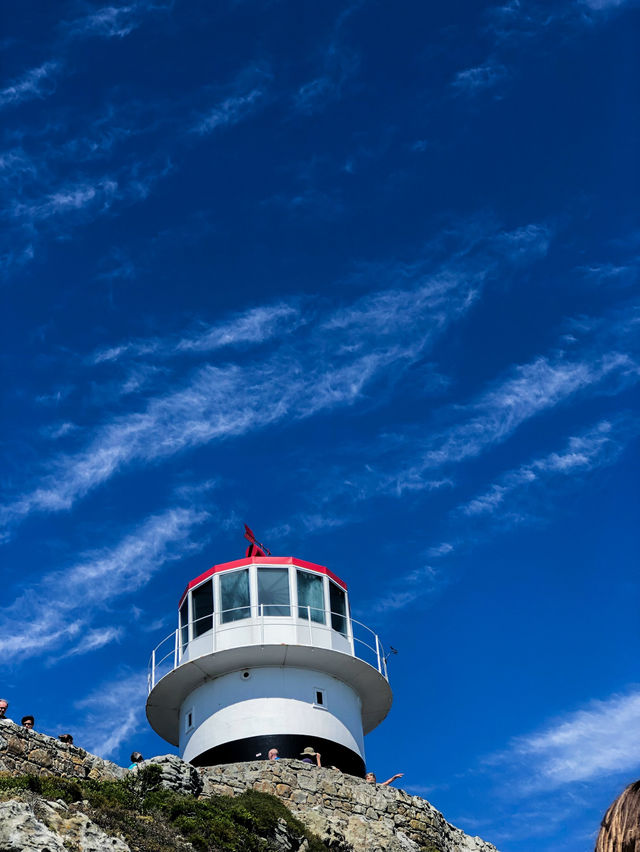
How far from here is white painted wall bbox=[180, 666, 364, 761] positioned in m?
28.8

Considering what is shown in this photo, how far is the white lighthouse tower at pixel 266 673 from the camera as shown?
94.6 ft

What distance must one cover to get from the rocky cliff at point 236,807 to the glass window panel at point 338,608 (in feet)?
19.0

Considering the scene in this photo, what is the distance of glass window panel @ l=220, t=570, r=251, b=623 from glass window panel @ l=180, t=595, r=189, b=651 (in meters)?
1.63

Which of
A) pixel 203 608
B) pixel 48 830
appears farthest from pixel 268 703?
pixel 48 830

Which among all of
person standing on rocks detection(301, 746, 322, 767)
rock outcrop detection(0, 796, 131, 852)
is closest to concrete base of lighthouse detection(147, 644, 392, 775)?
person standing on rocks detection(301, 746, 322, 767)

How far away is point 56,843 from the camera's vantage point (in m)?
15.3

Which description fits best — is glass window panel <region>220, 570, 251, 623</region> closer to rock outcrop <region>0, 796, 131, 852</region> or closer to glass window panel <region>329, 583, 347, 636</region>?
glass window panel <region>329, 583, 347, 636</region>

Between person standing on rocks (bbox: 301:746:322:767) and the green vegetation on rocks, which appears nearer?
the green vegetation on rocks

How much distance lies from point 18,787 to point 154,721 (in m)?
14.6

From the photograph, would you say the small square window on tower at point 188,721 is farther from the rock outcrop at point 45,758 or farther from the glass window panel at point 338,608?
the rock outcrop at point 45,758

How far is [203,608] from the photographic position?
31984mm

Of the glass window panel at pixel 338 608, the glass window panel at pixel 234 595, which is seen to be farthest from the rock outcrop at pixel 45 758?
the glass window panel at pixel 338 608

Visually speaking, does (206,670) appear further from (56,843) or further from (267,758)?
(56,843)

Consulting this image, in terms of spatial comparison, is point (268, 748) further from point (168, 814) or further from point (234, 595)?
point (168, 814)
